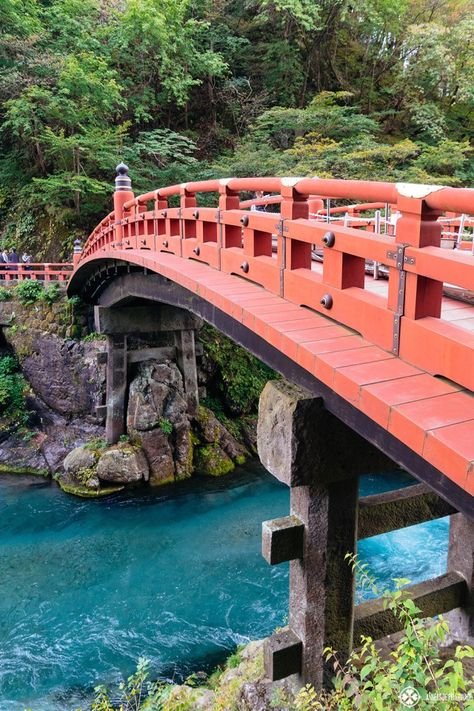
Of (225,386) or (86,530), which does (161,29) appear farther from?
(86,530)

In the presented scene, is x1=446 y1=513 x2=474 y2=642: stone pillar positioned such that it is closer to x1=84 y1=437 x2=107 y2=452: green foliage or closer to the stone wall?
the stone wall

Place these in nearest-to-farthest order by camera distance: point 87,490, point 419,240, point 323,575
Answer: point 419,240, point 323,575, point 87,490

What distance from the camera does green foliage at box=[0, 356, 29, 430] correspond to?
45.0 ft

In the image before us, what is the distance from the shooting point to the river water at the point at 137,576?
743 centimetres

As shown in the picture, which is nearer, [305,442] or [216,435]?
[305,442]

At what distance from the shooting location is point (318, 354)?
3117mm

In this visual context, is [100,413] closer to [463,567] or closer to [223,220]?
[223,220]

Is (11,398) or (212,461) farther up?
(11,398)

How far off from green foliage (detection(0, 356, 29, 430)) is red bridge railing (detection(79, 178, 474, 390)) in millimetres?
10096

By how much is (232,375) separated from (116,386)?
341 cm

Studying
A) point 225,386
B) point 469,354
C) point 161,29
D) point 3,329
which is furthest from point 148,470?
point 161,29

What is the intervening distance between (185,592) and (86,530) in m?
2.84

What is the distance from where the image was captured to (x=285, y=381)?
389cm

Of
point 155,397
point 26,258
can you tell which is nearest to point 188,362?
point 155,397
